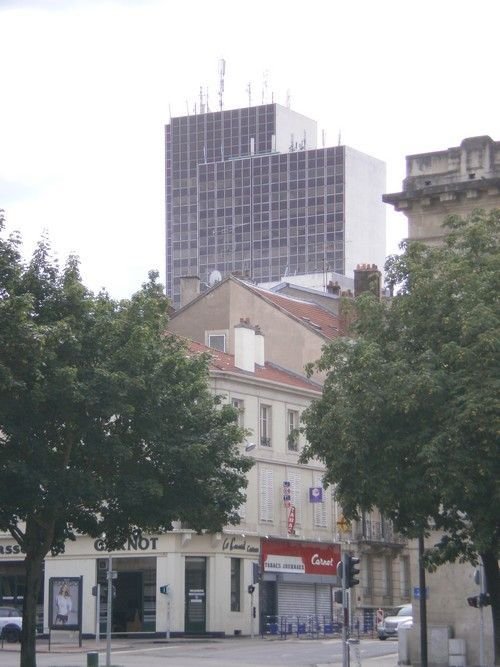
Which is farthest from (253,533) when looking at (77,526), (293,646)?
(77,526)

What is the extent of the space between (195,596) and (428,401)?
113 feet

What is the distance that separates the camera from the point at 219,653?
48.2m

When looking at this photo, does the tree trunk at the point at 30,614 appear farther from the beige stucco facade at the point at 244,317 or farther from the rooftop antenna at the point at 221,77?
the rooftop antenna at the point at 221,77

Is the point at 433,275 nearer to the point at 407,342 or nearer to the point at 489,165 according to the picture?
the point at 407,342

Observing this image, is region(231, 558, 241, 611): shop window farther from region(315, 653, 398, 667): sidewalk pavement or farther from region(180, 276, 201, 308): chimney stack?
region(180, 276, 201, 308): chimney stack

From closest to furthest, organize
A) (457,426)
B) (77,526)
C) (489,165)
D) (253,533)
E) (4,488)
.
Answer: (457,426) → (4,488) → (77,526) → (489,165) → (253,533)

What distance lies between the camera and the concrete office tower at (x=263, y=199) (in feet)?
550

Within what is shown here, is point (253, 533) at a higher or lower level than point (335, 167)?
lower

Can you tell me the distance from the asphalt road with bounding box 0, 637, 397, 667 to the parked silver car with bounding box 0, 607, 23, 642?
0.69 metres

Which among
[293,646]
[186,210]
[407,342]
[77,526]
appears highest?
[186,210]

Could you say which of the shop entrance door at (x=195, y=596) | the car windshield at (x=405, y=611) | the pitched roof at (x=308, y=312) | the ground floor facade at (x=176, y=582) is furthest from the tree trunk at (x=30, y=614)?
the pitched roof at (x=308, y=312)

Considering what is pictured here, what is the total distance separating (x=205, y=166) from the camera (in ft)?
570

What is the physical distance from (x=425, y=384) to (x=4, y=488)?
436 inches

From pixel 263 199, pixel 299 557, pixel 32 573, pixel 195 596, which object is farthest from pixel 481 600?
pixel 263 199
